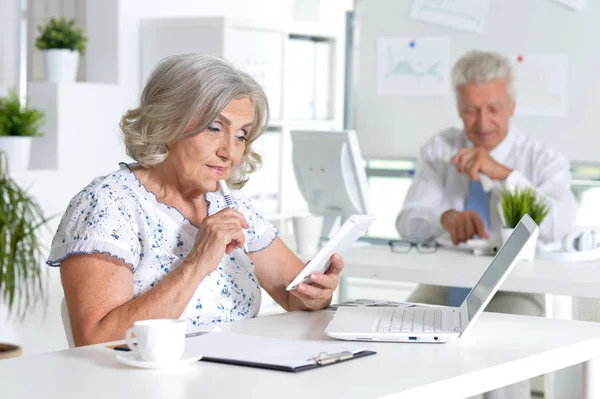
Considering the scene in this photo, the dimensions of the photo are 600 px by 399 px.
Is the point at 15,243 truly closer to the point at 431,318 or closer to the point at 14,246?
the point at 14,246

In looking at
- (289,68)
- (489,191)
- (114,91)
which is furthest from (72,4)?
(489,191)

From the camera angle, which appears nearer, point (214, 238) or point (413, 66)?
point (214, 238)

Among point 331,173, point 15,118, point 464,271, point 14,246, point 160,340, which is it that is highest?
point 15,118

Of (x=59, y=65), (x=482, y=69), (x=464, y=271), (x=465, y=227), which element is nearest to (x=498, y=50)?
(x=482, y=69)

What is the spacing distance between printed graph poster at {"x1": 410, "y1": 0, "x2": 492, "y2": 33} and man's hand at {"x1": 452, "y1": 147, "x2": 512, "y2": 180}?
0.64 m

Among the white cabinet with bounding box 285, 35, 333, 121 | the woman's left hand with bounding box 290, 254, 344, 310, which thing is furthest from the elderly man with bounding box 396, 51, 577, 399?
the white cabinet with bounding box 285, 35, 333, 121

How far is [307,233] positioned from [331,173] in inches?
12.1

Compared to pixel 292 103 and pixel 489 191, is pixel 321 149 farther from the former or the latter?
pixel 292 103

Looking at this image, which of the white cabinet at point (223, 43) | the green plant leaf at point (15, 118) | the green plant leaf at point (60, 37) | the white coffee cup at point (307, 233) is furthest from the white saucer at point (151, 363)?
the white cabinet at point (223, 43)

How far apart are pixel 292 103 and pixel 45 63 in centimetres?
138

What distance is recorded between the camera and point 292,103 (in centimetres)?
540

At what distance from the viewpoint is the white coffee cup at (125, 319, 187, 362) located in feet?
5.03

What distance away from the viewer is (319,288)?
214cm

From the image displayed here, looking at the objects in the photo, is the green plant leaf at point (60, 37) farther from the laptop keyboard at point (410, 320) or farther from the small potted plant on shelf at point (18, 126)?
the laptop keyboard at point (410, 320)
